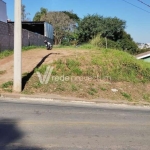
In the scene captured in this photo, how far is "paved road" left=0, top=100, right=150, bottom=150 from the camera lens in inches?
200

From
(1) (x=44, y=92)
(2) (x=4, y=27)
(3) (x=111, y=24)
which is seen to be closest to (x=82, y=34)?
(3) (x=111, y=24)

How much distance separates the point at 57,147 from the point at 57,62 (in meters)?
10.3

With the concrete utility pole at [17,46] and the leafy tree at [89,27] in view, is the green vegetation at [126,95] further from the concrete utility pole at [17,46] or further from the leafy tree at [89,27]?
the leafy tree at [89,27]

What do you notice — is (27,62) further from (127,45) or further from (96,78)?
(127,45)

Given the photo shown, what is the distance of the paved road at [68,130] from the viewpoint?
508cm

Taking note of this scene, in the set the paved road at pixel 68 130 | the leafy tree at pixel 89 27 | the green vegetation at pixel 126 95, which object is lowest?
the green vegetation at pixel 126 95

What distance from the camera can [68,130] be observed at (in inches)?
241

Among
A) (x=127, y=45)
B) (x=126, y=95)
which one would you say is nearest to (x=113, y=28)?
(x=127, y=45)

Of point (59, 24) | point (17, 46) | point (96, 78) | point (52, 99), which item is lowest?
point (52, 99)

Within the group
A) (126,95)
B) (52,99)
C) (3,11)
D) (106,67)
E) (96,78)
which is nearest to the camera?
(52,99)

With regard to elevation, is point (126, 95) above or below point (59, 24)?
below

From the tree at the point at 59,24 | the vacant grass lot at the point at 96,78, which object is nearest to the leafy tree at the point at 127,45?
the tree at the point at 59,24

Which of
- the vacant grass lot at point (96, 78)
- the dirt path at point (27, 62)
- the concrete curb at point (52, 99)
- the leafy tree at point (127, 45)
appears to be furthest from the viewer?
the leafy tree at point (127, 45)

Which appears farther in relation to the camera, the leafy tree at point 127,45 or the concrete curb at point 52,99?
the leafy tree at point 127,45
